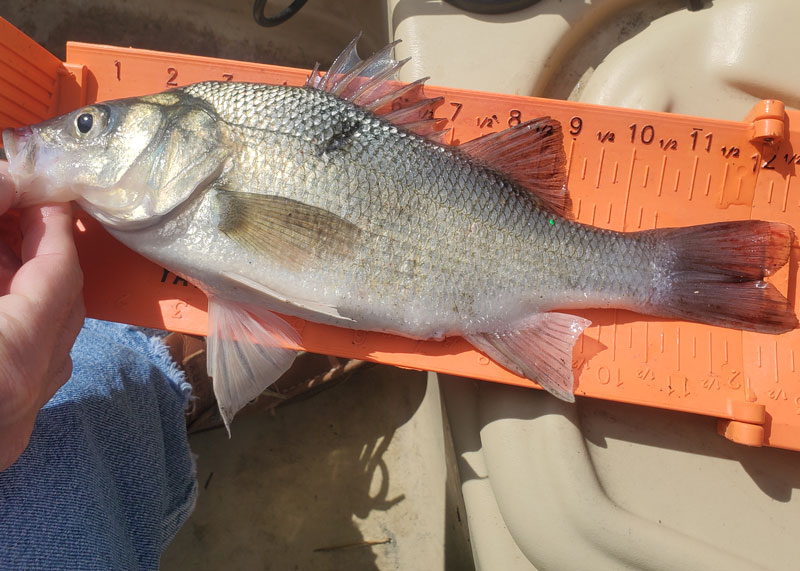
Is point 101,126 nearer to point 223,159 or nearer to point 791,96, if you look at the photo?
point 223,159

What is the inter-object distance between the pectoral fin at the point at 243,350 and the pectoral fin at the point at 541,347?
560 millimetres

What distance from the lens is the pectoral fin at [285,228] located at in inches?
52.7

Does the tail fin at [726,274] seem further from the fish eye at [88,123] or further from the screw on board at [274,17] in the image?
the fish eye at [88,123]

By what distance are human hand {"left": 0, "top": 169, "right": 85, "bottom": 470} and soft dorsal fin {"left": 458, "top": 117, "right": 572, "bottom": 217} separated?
1.10 meters

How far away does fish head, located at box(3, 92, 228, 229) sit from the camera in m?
1.35

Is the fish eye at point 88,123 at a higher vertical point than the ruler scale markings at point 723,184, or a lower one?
lower

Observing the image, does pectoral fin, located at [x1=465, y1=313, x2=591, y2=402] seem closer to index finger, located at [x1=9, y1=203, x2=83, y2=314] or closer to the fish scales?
the fish scales

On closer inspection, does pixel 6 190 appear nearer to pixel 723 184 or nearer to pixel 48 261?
pixel 48 261

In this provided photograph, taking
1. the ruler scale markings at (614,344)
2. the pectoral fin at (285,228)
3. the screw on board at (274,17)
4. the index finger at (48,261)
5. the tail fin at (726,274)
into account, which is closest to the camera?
the index finger at (48,261)

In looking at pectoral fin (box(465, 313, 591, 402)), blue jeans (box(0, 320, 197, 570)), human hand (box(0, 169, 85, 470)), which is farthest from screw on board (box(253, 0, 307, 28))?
pectoral fin (box(465, 313, 591, 402))

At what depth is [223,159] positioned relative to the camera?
53.9 inches

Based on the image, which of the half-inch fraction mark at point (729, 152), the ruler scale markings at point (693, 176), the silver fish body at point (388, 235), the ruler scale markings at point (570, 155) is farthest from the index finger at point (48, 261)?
the half-inch fraction mark at point (729, 152)

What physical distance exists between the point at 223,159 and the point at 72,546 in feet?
3.24

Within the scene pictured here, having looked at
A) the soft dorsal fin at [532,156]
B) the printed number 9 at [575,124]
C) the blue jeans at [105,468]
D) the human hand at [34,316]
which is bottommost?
the blue jeans at [105,468]
